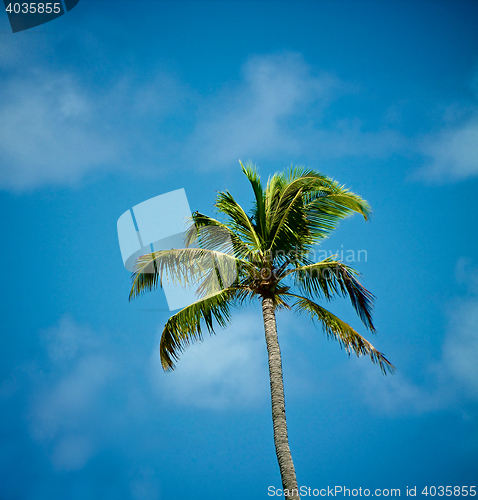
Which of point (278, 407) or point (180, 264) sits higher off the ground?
point (180, 264)

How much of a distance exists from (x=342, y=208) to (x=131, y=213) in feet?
18.0

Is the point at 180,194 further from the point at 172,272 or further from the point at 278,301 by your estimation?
the point at 278,301

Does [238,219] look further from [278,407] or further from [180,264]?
[278,407]

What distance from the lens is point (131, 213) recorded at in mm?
10195

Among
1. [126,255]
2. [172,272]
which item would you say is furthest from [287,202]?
[126,255]

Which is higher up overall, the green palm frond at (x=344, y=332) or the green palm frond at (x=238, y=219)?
the green palm frond at (x=238, y=219)

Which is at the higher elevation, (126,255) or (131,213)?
(131,213)

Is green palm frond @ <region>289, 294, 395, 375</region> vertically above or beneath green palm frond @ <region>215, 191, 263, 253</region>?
beneath

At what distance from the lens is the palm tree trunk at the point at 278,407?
7836mm

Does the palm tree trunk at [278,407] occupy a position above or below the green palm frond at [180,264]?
below

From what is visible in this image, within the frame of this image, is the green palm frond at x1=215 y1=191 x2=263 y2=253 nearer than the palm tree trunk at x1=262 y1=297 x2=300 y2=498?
No

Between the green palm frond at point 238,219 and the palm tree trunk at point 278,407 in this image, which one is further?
the green palm frond at point 238,219

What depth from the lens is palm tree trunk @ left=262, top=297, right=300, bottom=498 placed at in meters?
7.84

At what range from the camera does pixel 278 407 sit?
8.55 m
